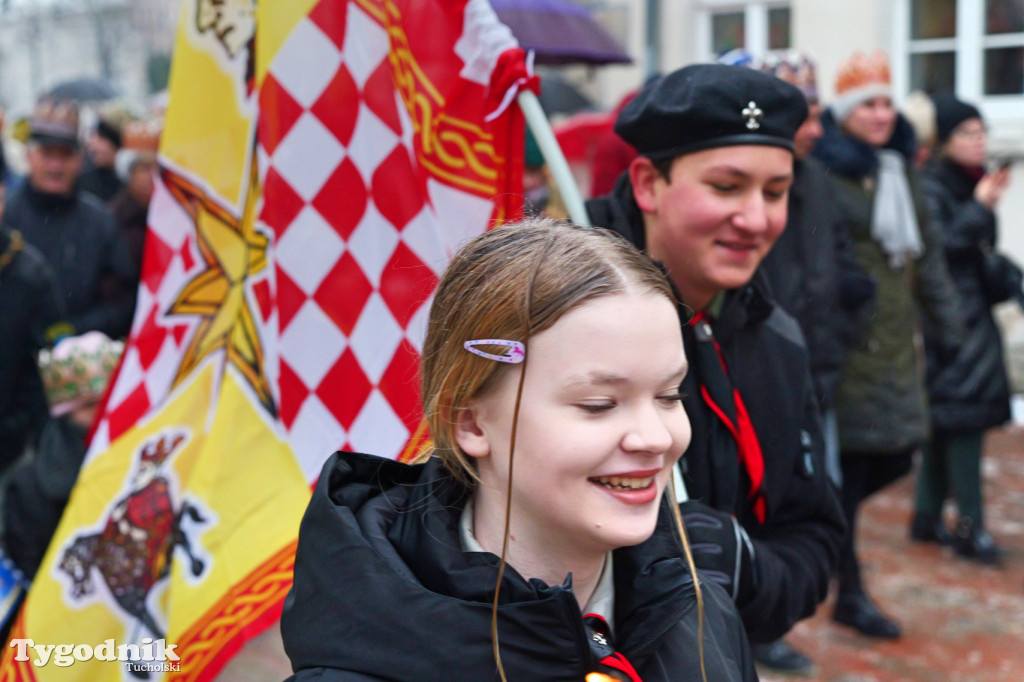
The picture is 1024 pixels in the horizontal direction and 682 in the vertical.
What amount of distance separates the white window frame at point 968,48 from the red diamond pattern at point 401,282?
787 centimetres

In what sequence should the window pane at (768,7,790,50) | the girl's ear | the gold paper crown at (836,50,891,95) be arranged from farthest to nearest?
the window pane at (768,7,790,50) < the gold paper crown at (836,50,891,95) < the girl's ear

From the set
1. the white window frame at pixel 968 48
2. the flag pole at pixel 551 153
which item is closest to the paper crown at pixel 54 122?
the flag pole at pixel 551 153

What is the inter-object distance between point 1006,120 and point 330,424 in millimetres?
8065

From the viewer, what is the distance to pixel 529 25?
250 inches

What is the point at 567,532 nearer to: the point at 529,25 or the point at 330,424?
the point at 330,424

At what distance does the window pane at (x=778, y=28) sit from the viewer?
1012 cm

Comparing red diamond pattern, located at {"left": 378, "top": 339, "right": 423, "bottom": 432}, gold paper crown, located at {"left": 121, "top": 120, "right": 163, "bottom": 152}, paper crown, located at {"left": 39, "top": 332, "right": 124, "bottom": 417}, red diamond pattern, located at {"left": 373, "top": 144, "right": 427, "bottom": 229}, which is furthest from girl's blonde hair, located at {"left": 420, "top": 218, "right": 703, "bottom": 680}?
gold paper crown, located at {"left": 121, "top": 120, "right": 163, "bottom": 152}

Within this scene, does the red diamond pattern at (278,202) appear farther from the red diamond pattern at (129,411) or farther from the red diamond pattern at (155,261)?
the red diamond pattern at (129,411)

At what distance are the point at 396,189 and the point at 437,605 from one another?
4.34 ft

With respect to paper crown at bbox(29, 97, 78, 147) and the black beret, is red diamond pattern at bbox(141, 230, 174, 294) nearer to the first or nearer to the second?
the black beret

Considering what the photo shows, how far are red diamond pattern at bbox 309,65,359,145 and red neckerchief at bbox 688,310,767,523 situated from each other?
90 cm

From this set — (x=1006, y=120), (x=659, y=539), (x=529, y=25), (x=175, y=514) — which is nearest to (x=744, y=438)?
(x=659, y=539)

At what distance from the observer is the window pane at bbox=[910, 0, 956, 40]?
930 centimetres

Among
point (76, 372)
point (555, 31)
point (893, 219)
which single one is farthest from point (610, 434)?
point (555, 31)
